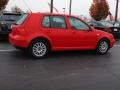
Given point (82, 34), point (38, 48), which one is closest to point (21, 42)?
point (38, 48)

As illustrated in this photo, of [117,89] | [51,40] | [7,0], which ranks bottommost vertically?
[117,89]

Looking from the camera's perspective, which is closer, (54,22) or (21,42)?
(21,42)

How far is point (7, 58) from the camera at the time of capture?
1002 centimetres

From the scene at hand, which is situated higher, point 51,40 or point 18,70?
point 51,40

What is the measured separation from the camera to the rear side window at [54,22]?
33.8 feet

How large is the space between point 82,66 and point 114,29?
10.3 metres

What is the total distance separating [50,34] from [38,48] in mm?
623

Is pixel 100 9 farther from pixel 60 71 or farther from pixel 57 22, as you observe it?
pixel 60 71

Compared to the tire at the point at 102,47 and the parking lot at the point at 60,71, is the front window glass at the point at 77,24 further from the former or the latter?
the parking lot at the point at 60,71

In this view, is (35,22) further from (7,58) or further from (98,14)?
(98,14)

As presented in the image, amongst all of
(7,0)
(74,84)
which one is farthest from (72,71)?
(7,0)

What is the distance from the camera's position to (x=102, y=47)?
1143cm

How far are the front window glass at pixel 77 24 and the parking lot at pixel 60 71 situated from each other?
1.03m

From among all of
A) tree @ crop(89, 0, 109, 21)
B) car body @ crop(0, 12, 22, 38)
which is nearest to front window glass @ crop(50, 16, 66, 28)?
car body @ crop(0, 12, 22, 38)
